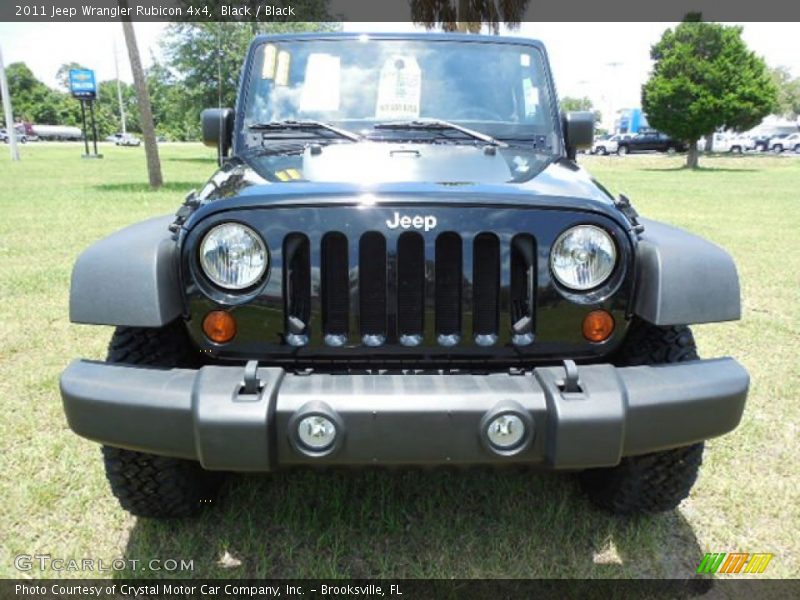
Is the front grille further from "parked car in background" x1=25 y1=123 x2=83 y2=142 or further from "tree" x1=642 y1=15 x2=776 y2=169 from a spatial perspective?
"parked car in background" x1=25 y1=123 x2=83 y2=142

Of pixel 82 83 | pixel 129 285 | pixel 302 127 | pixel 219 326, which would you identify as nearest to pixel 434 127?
pixel 302 127

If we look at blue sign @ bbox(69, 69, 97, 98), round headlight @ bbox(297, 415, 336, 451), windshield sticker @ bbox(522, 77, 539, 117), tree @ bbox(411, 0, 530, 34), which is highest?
tree @ bbox(411, 0, 530, 34)

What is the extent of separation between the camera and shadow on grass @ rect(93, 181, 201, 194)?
14.8 meters

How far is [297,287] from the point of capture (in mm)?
2004

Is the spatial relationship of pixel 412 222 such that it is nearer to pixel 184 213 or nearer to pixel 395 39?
pixel 184 213

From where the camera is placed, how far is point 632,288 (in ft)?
6.66

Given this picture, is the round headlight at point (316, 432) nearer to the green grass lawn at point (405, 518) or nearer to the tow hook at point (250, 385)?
the tow hook at point (250, 385)

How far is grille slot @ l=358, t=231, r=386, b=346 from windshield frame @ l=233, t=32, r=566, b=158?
1.30m

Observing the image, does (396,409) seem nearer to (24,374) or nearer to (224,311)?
(224,311)

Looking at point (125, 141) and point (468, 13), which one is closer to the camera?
point (468, 13)

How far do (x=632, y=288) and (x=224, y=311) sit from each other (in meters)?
1.21

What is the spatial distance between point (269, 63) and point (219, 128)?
0.38 meters

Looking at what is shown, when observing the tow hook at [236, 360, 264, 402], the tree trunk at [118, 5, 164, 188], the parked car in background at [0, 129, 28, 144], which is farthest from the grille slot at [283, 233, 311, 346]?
the parked car in background at [0, 129, 28, 144]

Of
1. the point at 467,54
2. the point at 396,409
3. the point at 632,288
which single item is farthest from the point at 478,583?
the point at 467,54
